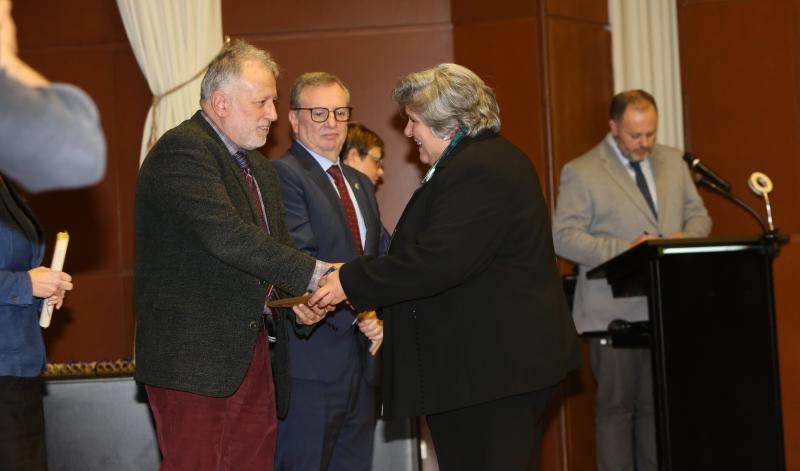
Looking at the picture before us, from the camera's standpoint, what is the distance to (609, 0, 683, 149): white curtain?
5.61 metres

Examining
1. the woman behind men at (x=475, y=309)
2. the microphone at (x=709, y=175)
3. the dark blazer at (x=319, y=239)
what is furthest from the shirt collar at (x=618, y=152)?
the woman behind men at (x=475, y=309)

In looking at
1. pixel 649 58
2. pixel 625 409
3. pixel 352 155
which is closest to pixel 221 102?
pixel 352 155

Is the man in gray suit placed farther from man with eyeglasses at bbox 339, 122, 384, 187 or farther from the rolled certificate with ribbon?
the rolled certificate with ribbon

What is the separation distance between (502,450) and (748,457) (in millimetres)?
1380

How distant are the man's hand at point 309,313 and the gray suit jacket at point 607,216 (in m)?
1.76

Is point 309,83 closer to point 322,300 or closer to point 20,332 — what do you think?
point 322,300

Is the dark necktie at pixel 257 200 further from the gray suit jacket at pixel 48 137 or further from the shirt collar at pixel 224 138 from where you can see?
the gray suit jacket at pixel 48 137

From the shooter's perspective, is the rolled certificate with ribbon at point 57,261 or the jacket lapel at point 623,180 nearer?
the rolled certificate with ribbon at point 57,261

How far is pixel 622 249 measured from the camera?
4715mm

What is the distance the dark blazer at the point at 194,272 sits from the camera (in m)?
3.03

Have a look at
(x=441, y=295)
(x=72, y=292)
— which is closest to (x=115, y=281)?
(x=72, y=292)

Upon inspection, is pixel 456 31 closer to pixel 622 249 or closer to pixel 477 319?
pixel 622 249

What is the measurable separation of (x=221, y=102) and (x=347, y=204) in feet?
2.60

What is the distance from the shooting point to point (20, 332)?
3508mm
